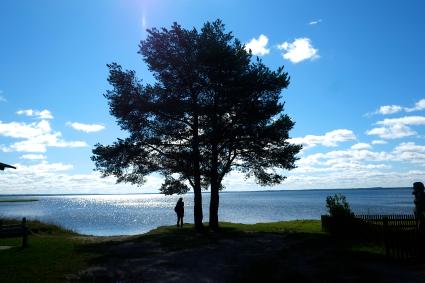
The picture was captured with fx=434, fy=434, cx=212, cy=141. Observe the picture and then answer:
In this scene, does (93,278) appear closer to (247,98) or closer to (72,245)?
(72,245)

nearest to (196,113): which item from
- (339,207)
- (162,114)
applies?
(162,114)

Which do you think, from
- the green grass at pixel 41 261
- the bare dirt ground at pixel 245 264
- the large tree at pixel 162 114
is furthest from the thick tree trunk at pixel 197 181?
the green grass at pixel 41 261

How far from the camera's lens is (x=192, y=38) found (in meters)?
29.2

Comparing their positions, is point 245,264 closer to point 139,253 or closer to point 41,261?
point 139,253

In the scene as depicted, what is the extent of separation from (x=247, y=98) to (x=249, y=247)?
11620 millimetres

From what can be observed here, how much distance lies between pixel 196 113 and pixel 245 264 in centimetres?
1457

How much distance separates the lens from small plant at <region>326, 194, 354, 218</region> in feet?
77.9

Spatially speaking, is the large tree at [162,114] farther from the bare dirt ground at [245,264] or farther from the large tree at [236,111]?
the bare dirt ground at [245,264]

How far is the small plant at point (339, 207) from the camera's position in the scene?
23750mm

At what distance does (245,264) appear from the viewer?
632 inches

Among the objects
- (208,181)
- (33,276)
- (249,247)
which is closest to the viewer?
(33,276)

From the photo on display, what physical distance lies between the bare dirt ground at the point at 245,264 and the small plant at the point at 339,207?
106 inches

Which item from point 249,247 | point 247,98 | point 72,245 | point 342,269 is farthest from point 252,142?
point 342,269

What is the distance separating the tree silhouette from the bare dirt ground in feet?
29.5
